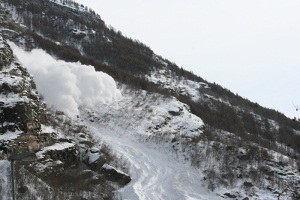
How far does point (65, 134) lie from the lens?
2409 cm

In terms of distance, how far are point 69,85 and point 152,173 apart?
1467cm

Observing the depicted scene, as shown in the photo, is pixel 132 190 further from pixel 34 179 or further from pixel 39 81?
pixel 39 81

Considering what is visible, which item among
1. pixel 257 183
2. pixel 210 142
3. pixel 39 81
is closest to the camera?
pixel 257 183

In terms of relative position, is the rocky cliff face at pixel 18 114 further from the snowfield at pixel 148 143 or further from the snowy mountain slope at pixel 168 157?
the snowy mountain slope at pixel 168 157

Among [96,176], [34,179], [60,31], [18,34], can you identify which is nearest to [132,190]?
[96,176]

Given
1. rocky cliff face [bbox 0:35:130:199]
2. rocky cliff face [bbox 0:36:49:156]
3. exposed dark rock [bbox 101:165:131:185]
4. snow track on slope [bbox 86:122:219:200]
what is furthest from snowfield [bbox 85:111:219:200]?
rocky cliff face [bbox 0:36:49:156]

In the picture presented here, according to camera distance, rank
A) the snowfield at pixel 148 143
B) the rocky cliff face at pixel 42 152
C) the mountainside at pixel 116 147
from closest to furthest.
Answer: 1. the rocky cliff face at pixel 42 152
2. the mountainside at pixel 116 147
3. the snowfield at pixel 148 143

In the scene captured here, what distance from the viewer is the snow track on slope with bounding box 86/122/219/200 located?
1981 cm

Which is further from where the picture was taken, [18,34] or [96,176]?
[18,34]

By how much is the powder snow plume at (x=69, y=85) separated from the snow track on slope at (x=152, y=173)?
3432mm

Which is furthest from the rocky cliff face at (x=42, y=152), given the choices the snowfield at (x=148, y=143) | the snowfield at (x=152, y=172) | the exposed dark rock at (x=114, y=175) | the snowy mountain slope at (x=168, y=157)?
the snowy mountain slope at (x=168, y=157)

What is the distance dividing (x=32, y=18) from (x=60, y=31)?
792 centimetres

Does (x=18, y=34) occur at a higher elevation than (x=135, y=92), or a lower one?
higher

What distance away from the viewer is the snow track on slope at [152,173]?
19812 mm
